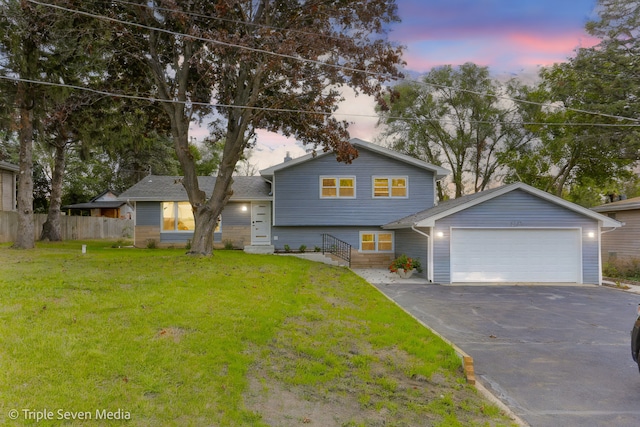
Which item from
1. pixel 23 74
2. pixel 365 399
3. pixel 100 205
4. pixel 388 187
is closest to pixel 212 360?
pixel 365 399

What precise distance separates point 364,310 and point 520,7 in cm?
1091

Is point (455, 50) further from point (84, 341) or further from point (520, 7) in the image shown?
point (84, 341)

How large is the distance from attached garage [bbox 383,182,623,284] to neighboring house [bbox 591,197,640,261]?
147 inches

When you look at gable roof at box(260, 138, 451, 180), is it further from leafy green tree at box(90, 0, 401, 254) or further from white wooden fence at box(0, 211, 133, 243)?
white wooden fence at box(0, 211, 133, 243)

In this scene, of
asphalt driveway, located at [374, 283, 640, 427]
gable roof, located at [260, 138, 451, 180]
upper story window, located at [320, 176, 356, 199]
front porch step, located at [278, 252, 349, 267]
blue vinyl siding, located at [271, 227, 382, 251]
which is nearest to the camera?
asphalt driveway, located at [374, 283, 640, 427]

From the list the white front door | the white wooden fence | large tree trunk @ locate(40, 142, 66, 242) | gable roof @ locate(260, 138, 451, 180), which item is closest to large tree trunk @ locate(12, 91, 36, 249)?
the white wooden fence

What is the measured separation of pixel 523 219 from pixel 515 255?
55.8 inches

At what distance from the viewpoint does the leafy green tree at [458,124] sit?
1205 inches

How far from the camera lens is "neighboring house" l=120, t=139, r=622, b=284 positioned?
14.5m

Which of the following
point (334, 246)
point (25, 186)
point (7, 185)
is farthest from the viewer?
point (7, 185)

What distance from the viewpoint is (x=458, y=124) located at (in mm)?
31672

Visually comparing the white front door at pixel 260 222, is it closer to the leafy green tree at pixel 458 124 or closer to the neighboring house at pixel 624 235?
the leafy green tree at pixel 458 124

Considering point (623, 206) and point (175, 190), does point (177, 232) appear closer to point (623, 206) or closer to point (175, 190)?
point (175, 190)

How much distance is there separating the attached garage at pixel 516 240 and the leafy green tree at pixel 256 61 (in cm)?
504
